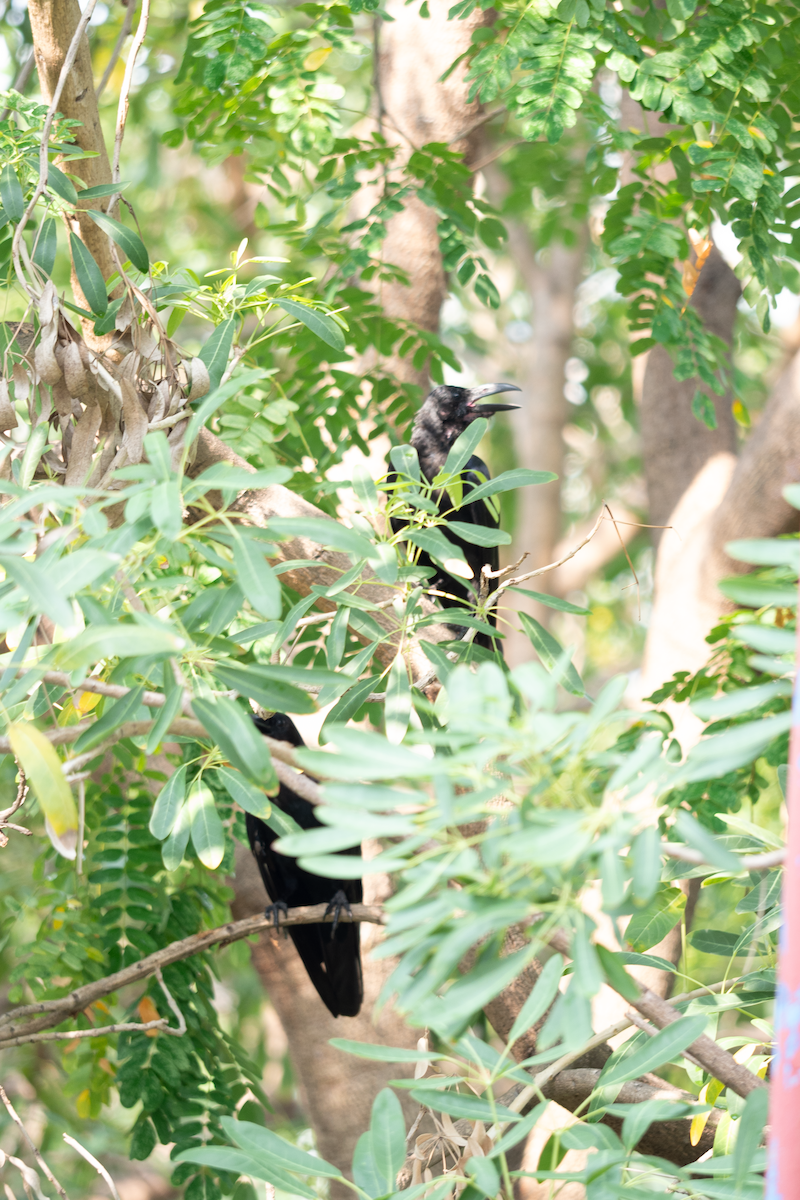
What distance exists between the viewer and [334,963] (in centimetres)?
307

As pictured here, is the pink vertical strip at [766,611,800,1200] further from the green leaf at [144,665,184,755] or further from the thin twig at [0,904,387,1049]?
the thin twig at [0,904,387,1049]

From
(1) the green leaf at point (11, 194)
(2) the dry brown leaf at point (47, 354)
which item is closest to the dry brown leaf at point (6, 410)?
(2) the dry brown leaf at point (47, 354)

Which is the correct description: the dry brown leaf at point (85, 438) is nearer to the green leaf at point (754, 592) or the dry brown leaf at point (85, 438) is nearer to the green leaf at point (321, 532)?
the green leaf at point (321, 532)

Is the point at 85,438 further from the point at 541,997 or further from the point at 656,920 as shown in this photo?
the point at 656,920

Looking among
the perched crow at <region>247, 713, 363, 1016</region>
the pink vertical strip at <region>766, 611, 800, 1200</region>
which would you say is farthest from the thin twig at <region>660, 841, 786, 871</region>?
the perched crow at <region>247, 713, 363, 1016</region>

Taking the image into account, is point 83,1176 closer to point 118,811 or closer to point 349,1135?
point 349,1135

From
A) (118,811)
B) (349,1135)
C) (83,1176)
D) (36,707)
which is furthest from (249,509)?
(83,1176)

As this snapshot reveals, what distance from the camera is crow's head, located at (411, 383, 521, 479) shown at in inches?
134

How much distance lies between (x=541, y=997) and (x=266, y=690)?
465 mm

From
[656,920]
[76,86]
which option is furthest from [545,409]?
[656,920]

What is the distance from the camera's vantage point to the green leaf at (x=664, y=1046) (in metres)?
1.16

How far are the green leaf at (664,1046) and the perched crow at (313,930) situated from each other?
180 cm

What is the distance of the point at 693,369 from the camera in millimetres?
2748

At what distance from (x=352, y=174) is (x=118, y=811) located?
1.95 meters
